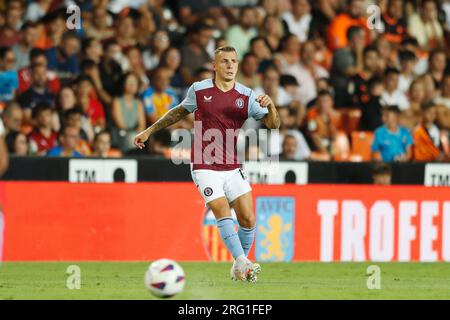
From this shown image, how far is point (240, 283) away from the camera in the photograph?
11.1 metres

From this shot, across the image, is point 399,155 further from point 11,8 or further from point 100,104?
point 11,8

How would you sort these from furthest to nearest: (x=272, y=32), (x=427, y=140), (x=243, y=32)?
(x=272, y=32) → (x=243, y=32) → (x=427, y=140)

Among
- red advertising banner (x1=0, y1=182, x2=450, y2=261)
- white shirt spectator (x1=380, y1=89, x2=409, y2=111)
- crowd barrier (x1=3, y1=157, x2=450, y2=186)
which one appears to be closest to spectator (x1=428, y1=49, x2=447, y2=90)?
white shirt spectator (x1=380, y1=89, x2=409, y2=111)

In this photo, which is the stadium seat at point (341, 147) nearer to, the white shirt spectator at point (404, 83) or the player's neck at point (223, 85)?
the white shirt spectator at point (404, 83)

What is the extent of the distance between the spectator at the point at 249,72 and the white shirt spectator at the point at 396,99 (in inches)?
86.6

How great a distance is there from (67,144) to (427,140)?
563 centimetres

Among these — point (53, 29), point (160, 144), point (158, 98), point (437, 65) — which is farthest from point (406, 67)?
point (53, 29)

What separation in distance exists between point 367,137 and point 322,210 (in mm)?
2641

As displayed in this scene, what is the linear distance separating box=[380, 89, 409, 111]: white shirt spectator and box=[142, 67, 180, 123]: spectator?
371cm

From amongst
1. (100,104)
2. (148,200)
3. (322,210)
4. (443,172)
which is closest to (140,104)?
(100,104)

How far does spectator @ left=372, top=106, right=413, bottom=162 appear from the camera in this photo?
15828 mm

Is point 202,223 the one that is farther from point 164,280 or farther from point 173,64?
point 164,280

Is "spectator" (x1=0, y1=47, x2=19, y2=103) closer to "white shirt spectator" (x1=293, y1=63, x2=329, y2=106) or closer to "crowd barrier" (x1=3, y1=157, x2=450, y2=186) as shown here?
"crowd barrier" (x1=3, y1=157, x2=450, y2=186)

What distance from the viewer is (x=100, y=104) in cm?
1566
